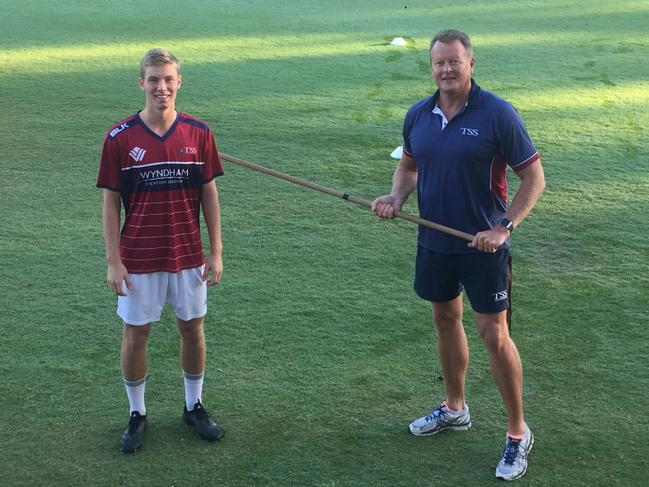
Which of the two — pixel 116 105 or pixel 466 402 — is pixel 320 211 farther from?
pixel 116 105

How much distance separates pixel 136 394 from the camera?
358 centimetres

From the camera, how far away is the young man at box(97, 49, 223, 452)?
3.22 meters

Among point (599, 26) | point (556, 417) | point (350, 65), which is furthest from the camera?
point (599, 26)

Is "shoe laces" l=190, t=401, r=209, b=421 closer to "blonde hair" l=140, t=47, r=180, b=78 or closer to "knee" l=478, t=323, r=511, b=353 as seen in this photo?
"knee" l=478, t=323, r=511, b=353

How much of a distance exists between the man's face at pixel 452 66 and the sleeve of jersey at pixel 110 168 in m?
1.19

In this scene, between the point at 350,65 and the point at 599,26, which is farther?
the point at 599,26

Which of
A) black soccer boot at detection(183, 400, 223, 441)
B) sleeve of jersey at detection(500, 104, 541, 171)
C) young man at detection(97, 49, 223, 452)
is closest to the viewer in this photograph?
sleeve of jersey at detection(500, 104, 541, 171)

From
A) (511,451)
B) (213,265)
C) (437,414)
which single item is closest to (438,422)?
(437,414)

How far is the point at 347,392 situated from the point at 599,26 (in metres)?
8.94

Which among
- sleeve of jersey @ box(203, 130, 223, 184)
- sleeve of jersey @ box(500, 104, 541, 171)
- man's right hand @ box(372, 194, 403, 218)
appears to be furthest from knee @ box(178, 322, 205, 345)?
sleeve of jersey @ box(500, 104, 541, 171)

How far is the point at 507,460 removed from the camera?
3.41 meters

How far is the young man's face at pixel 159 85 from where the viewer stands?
10.5 feet

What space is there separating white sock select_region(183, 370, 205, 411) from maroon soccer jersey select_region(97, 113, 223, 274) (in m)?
0.50

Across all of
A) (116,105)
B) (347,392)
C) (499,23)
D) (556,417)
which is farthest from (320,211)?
(499,23)
